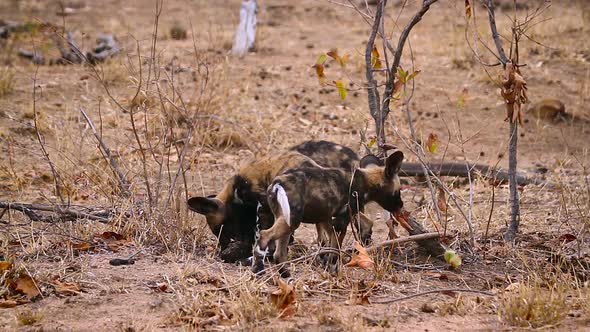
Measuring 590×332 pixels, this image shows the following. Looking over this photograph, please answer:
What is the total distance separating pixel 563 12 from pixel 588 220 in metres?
8.19

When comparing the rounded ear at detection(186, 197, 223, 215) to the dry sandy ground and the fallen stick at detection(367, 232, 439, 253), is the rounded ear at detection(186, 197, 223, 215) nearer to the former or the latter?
the dry sandy ground

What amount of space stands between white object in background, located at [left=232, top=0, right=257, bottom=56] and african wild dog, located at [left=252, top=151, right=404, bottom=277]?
604 cm

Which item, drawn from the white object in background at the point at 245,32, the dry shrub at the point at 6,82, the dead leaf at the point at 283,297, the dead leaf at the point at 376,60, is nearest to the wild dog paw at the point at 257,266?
the dead leaf at the point at 283,297

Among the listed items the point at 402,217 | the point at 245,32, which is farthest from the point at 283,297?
the point at 245,32

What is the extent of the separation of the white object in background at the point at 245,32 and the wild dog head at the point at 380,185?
6.08 m

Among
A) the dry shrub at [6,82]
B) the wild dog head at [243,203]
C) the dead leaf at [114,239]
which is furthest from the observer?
the dry shrub at [6,82]

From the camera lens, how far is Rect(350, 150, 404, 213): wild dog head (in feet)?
15.7

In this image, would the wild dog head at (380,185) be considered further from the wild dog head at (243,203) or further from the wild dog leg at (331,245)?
the wild dog head at (243,203)

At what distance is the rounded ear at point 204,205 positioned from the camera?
493cm

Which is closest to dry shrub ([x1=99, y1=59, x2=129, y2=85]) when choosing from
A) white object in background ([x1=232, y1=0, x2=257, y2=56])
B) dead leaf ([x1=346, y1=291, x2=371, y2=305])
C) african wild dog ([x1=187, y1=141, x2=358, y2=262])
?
white object in background ([x1=232, y1=0, x2=257, y2=56])

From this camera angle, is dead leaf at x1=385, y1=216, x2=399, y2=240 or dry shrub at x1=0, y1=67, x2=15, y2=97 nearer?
dead leaf at x1=385, y1=216, x2=399, y2=240

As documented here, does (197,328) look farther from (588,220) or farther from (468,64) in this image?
(468,64)

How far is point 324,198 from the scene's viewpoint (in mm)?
4543


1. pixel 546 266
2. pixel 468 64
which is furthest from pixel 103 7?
pixel 546 266
